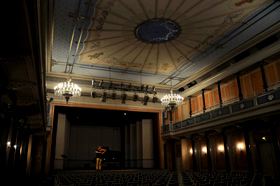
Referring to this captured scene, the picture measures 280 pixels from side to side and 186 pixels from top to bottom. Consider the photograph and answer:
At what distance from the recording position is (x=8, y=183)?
880 centimetres

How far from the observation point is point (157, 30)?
10898 millimetres

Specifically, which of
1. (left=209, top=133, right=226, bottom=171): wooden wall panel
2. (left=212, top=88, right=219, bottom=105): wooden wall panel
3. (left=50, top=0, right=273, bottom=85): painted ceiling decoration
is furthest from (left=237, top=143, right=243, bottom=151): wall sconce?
(left=50, top=0, right=273, bottom=85): painted ceiling decoration

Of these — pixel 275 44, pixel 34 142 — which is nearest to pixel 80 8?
pixel 275 44

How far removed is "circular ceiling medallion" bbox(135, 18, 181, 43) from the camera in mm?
10318

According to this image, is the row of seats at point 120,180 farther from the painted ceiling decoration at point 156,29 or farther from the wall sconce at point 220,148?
the wall sconce at point 220,148

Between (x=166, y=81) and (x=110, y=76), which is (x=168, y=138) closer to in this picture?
(x=166, y=81)

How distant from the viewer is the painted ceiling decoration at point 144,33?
927 centimetres

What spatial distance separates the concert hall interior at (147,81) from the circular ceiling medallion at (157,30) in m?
0.05

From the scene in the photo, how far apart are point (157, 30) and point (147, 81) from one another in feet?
24.1

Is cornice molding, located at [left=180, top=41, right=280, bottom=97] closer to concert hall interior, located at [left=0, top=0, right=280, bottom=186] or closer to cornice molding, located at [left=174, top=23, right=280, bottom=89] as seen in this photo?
concert hall interior, located at [left=0, top=0, right=280, bottom=186]

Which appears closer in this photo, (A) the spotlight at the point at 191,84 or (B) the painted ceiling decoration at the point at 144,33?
(B) the painted ceiling decoration at the point at 144,33

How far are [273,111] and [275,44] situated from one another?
142 inches

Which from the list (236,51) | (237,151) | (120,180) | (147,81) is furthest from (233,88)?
(120,180)

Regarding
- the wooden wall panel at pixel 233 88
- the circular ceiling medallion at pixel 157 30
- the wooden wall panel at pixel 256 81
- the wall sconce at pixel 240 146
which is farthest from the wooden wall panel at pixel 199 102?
the circular ceiling medallion at pixel 157 30
